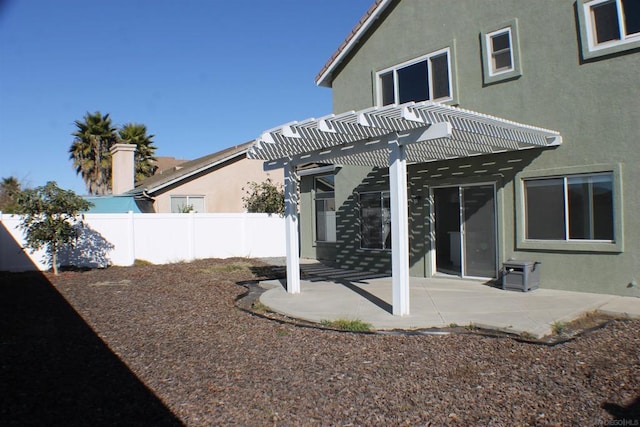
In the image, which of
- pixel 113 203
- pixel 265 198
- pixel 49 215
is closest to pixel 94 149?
pixel 113 203

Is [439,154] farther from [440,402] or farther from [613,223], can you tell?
[440,402]

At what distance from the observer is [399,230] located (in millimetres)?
7438

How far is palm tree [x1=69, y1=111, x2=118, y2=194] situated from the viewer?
32094mm

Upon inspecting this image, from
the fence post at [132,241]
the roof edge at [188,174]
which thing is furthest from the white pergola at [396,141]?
the roof edge at [188,174]

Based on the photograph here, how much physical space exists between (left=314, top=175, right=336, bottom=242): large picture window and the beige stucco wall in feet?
14.6

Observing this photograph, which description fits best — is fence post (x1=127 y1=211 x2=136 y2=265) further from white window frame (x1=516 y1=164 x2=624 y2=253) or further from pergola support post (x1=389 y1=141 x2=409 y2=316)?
white window frame (x1=516 y1=164 x2=624 y2=253)

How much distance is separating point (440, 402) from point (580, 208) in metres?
6.48

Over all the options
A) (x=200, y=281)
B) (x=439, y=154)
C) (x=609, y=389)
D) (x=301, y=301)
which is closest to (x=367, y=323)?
(x=301, y=301)

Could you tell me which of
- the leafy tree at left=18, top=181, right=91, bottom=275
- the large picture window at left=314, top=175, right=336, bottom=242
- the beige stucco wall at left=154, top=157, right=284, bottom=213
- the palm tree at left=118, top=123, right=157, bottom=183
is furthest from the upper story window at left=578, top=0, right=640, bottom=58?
the palm tree at left=118, top=123, right=157, bottom=183

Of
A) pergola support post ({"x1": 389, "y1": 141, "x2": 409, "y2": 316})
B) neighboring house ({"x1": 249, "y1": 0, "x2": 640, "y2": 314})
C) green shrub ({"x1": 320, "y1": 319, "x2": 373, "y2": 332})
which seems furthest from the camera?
neighboring house ({"x1": 249, "y1": 0, "x2": 640, "y2": 314})

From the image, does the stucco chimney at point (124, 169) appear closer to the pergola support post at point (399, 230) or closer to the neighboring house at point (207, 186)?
the neighboring house at point (207, 186)

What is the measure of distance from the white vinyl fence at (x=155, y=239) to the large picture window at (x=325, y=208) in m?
2.88

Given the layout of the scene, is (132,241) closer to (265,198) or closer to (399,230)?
(265,198)

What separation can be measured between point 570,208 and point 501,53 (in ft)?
12.5
